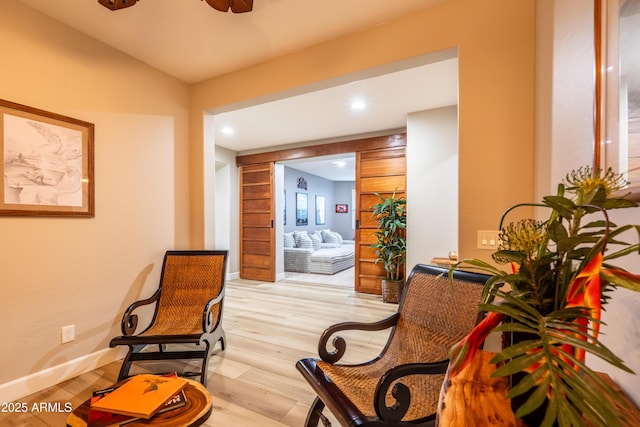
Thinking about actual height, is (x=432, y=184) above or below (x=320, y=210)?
above

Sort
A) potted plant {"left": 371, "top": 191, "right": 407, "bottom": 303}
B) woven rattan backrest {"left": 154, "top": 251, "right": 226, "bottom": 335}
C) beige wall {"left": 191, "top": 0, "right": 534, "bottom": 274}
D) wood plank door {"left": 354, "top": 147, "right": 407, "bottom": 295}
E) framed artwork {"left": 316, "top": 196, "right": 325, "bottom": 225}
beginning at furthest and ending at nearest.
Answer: framed artwork {"left": 316, "top": 196, "right": 325, "bottom": 225} → wood plank door {"left": 354, "top": 147, "right": 407, "bottom": 295} → potted plant {"left": 371, "top": 191, "right": 407, "bottom": 303} → woven rattan backrest {"left": 154, "top": 251, "right": 226, "bottom": 335} → beige wall {"left": 191, "top": 0, "right": 534, "bottom": 274}

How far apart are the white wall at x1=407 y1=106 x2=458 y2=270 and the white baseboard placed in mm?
3415

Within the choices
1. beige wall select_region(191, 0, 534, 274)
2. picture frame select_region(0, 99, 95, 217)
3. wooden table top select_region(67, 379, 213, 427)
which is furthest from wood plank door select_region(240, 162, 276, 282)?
wooden table top select_region(67, 379, 213, 427)

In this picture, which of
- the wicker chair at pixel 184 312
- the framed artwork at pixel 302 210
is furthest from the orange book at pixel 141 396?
the framed artwork at pixel 302 210

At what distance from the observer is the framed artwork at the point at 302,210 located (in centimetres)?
823

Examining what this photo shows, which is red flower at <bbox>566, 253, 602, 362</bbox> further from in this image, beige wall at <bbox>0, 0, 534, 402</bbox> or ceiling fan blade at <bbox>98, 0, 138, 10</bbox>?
ceiling fan blade at <bbox>98, 0, 138, 10</bbox>

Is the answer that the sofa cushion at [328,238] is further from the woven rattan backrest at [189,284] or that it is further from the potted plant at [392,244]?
the woven rattan backrest at [189,284]

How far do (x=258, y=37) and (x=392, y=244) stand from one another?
9.98ft

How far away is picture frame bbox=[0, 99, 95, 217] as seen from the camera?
180 cm

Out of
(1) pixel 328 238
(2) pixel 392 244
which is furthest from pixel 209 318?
(1) pixel 328 238

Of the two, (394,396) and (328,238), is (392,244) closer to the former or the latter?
(394,396)

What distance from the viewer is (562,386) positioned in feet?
1.49

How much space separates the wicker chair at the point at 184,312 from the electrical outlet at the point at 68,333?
385 mm

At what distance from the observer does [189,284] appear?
8.32ft
